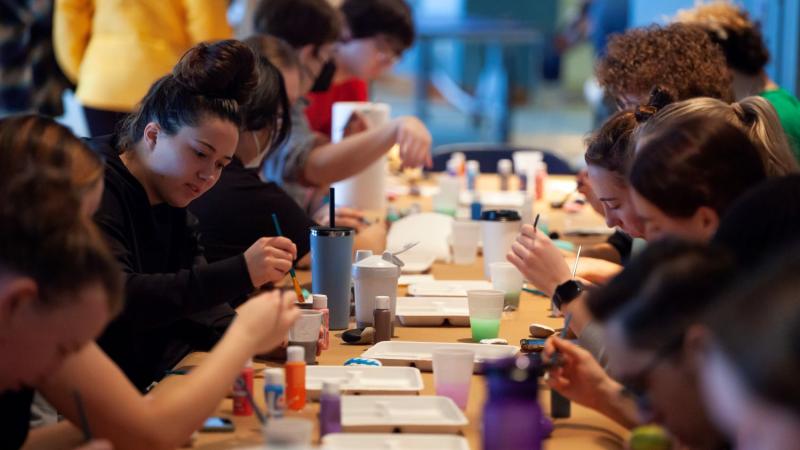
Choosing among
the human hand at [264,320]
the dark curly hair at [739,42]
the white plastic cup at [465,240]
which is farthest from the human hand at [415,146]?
the human hand at [264,320]

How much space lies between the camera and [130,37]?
4.60m

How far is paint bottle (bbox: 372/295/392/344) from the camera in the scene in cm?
233

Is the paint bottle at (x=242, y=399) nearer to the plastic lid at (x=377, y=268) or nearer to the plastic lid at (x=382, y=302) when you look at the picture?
the plastic lid at (x=382, y=302)

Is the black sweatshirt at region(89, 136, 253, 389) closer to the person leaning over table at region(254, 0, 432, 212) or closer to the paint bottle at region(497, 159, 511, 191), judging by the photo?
the person leaning over table at region(254, 0, 432, 212)

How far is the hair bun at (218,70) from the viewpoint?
2.36 meters

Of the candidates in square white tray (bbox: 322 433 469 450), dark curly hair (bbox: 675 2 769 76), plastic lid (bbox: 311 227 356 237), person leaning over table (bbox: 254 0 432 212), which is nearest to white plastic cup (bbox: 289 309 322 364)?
plastic lid (bbox: 311 227 356 237)

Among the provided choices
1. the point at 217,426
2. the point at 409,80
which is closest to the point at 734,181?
the point at 217,426

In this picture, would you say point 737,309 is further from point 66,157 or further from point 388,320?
point 388,320

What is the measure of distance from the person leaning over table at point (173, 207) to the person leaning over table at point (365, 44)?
88.3 inches

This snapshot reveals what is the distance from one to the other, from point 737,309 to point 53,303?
85 cm

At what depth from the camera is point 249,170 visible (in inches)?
119

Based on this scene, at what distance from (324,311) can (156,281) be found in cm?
34

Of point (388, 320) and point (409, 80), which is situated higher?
point (388, 320)

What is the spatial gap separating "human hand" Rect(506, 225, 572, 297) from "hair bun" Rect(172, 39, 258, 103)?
69cm
